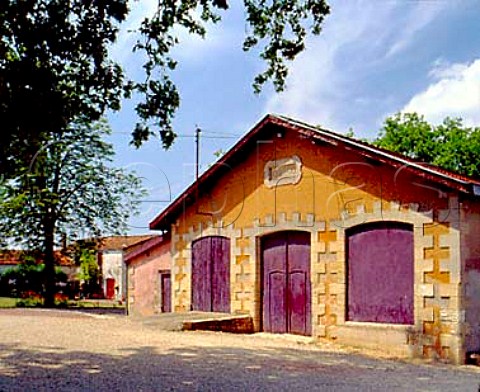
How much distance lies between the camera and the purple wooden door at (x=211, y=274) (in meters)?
18.3

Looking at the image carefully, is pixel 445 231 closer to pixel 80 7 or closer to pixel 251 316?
pixel 251 316

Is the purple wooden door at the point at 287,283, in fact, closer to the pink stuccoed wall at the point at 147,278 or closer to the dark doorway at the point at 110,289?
the pink stuccoed wall at the point at 147,278

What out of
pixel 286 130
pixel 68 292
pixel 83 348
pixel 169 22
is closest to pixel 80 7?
pixel 169 22

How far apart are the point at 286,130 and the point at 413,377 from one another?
763cm

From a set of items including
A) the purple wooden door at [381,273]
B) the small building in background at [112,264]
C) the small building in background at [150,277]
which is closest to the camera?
the purple wooden door at [381,273]

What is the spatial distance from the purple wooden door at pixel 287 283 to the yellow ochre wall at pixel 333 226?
26 centimetres

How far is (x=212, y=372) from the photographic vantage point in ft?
34.5

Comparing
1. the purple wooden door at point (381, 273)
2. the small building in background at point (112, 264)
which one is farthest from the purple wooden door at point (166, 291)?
the small building in background at point (112, 264)

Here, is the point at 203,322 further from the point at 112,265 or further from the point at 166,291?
the point at 112,265

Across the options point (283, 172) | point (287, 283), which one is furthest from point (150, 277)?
point (283, 172)

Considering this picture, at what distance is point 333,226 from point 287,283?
2077 millimetres

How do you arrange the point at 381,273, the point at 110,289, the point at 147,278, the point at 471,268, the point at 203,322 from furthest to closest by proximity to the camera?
the point at 110,289
the point at 147,278
the point at 203,322
the point at 381,273
the point at 471,268

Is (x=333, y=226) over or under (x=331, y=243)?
over

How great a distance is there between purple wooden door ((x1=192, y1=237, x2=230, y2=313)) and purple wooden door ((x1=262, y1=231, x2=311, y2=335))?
4.30 ft
